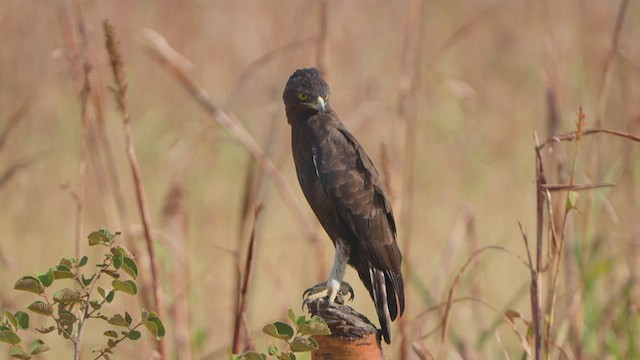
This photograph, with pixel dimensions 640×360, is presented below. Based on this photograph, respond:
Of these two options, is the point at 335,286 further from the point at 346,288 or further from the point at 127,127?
the point at 127,127

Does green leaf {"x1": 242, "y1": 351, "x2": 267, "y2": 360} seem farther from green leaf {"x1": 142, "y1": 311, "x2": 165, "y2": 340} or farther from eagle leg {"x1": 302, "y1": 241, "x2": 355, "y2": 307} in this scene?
eagle leg {"x1": 302, "y1": 241, "x2": 355, "y2": 307}

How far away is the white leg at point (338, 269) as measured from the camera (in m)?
2.68

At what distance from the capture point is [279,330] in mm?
1935

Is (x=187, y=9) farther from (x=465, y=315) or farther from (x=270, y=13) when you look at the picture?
(x=465, y=315)

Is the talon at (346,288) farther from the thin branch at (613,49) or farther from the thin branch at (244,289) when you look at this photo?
the thin branch at (613,49)

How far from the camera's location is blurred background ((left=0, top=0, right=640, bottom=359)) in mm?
3301

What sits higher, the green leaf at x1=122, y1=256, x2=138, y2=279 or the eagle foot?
the green leaf at x1=122, y1=256, x2=138, y2=279

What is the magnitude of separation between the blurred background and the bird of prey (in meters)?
0.10

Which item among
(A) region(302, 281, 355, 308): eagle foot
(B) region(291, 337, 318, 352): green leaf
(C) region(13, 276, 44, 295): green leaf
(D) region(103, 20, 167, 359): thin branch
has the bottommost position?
(B) region(291, 337, 318, 352): green leaf

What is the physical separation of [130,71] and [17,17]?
117 cm

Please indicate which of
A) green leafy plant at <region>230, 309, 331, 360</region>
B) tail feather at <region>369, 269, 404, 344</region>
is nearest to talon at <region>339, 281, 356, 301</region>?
tail feather at <region>369, 269, 404, 344</region>

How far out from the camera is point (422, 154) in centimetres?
719

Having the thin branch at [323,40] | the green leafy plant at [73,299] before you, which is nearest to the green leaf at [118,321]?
the green leafy plant at [73,299]

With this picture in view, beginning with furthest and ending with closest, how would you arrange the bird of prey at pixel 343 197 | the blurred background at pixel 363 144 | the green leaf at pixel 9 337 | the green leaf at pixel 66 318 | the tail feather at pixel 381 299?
the blurred background at pixel 363 144
the bird of prey at pixel 343 197
the tail feather at pixel 381 299
the green leaf at pixel 66 318
the green leaf at pixel 9 337
